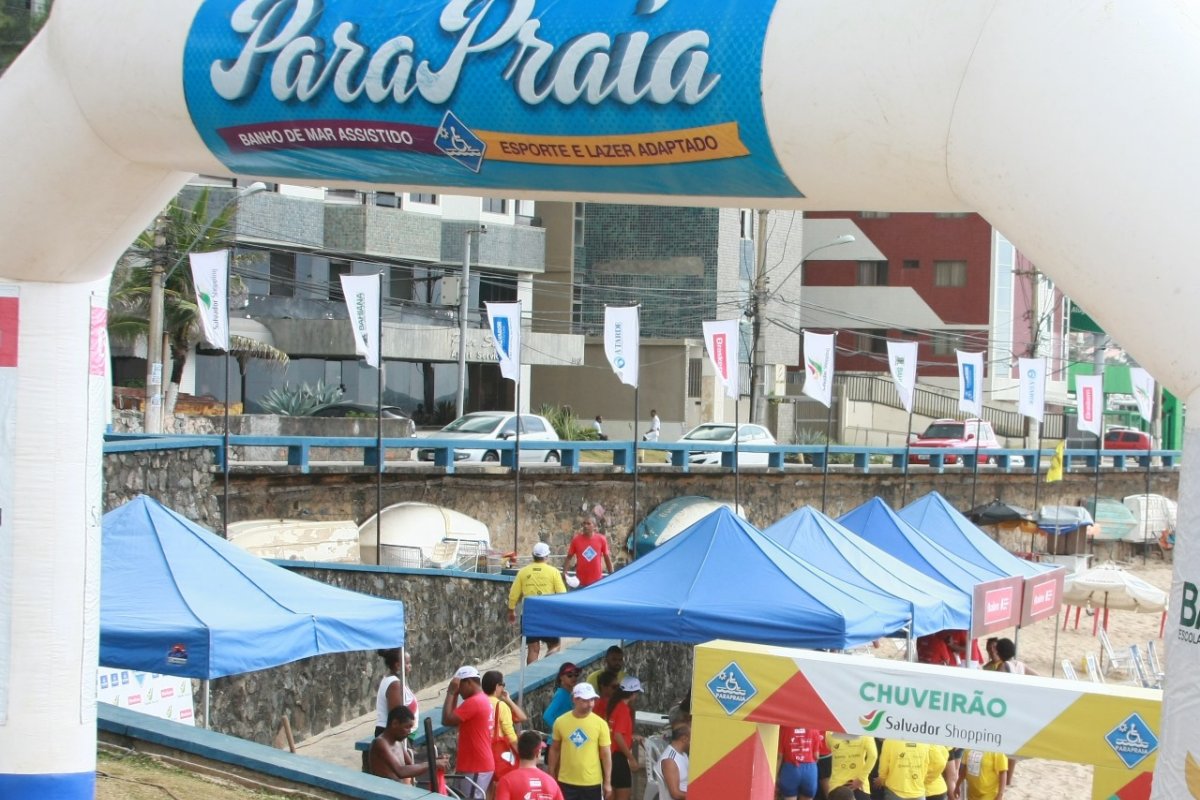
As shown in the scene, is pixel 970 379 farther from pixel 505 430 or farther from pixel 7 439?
pixel 7 439

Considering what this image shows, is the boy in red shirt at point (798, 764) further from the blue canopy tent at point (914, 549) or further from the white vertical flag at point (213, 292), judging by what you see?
the white vertical flag at point (213, 292)

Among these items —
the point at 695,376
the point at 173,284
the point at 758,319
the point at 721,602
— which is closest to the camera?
the point at 721,602

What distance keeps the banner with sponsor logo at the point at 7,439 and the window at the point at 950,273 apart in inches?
1944

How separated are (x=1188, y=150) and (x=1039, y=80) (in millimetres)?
454

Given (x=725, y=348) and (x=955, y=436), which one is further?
(x=955, y=436)

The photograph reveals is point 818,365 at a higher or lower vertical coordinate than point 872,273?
lower

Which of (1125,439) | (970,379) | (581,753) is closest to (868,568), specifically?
(581,753)

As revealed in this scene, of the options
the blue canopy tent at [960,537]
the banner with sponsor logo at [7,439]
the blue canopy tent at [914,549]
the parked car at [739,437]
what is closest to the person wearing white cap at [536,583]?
the blue canopy tent at [914,549]

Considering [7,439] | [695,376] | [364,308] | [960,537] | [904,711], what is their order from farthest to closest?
1. [695,376]
2. [364,308]
3. [960,537]
4. [904,711]
5. [7,439]

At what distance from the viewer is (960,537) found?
1852cm

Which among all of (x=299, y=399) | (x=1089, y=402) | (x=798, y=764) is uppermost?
(x=1089, y=402)

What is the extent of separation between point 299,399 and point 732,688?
26.1m

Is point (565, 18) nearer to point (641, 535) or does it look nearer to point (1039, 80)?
point (1039, 80)

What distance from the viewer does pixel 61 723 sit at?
636 cm
